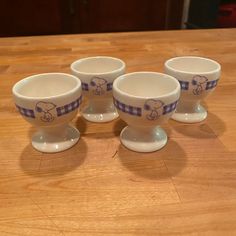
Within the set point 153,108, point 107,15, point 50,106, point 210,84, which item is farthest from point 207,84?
point 107,15

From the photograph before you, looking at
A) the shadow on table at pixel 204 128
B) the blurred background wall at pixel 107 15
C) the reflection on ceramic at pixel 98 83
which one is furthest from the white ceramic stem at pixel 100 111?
the blurred background wall at pixel 107 15

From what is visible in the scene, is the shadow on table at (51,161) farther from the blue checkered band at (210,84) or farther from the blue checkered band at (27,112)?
the blue checkered band at (210,84)

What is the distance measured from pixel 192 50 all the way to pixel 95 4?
100 centimetres

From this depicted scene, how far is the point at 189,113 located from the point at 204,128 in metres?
0.04

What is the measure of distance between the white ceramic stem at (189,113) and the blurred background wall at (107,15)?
1.25m

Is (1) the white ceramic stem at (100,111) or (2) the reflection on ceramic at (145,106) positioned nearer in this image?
(2) the reflection on ceramic at (145,106)

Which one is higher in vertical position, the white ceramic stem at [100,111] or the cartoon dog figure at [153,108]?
the cartoon dog figure at [153,108]

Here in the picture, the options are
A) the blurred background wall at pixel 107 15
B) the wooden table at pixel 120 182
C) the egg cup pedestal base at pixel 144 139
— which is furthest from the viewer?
the blurred background wall at pixel 107 15

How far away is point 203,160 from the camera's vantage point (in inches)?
15.2

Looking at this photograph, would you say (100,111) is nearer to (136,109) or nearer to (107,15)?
(136,109)

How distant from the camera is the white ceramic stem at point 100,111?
0.48 meters

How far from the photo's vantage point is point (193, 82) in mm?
423

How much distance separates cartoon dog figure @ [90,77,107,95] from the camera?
43cm

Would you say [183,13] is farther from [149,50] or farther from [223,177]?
[223,177]
